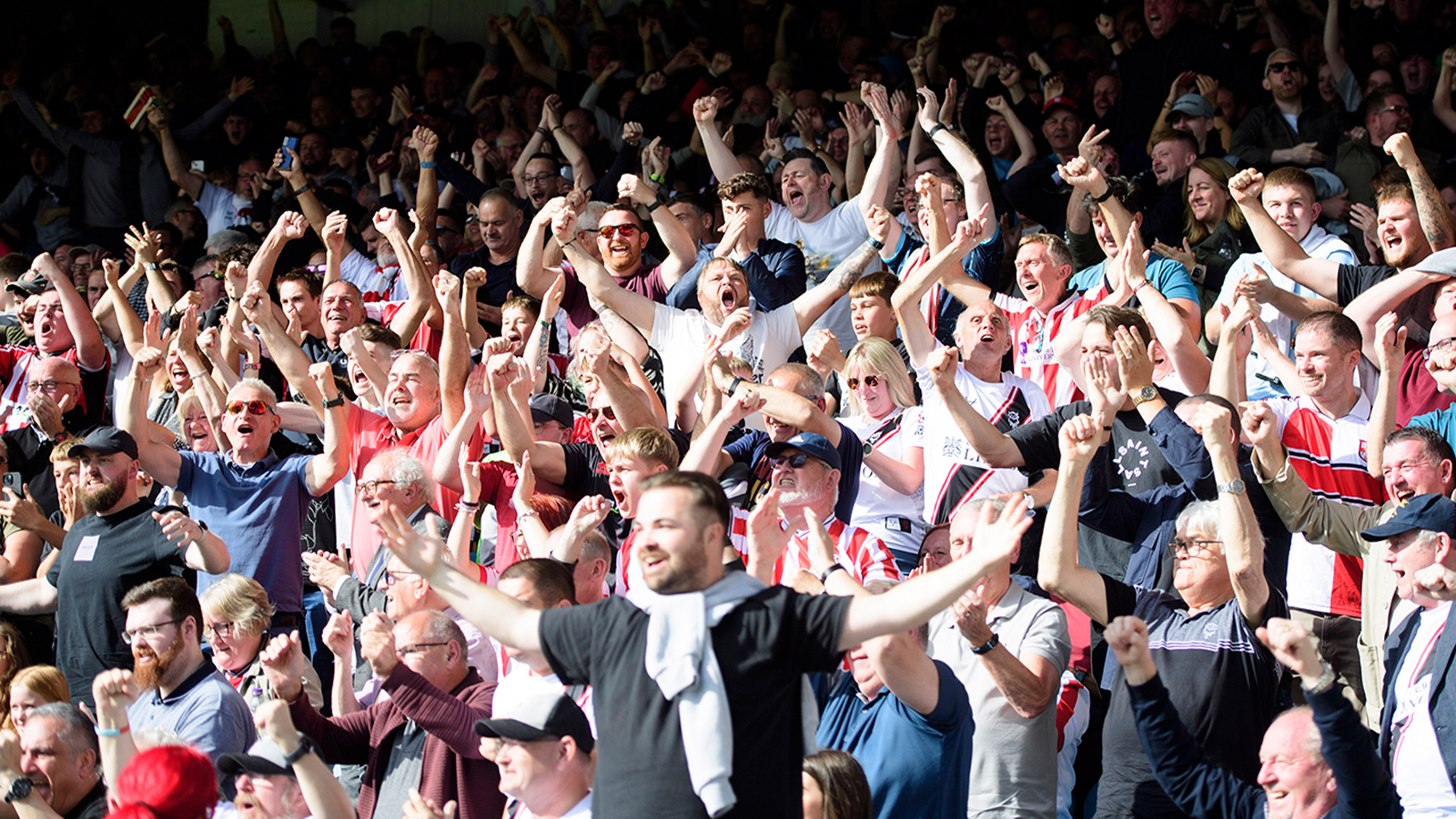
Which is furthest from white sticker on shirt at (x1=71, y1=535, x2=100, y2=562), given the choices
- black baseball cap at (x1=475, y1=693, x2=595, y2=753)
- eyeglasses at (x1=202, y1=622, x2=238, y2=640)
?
black baseball cap at (x1=475, y1=693, x2=595, y2=753)

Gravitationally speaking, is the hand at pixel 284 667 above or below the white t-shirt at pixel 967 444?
below

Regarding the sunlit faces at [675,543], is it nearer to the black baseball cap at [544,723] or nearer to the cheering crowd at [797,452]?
the cheering crowd at [797,452]

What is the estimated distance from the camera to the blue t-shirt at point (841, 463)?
5.17 metres

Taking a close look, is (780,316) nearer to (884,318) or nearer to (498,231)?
(884,318)

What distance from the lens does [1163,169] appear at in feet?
24.6

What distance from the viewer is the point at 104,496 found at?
18.9ft

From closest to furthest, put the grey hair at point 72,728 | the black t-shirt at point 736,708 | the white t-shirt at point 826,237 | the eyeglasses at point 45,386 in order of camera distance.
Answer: the black t-shirt at point 736,708 < the grey hair at point 72,728 < the eyeglasses at point 45,386 < the white t-shirt at point 826,237

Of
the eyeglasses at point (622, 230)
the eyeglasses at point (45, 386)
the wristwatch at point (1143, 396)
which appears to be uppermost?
the eyeglasses at point (622, 230)

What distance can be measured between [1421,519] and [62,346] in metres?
6.85

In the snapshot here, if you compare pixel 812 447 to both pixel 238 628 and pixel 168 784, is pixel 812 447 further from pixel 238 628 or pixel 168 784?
pixel 168 784

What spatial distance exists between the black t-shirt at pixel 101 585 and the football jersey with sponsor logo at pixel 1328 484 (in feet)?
13.0

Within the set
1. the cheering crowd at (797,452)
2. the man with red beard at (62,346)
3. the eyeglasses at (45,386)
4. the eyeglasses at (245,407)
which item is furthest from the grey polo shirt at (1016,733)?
the man with red beard at (62,346)

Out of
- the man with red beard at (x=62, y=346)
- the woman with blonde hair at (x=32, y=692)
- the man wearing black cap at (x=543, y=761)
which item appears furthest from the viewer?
the man with red beard at (x=62, y=346)

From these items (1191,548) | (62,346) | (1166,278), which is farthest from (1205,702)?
(62,346)
